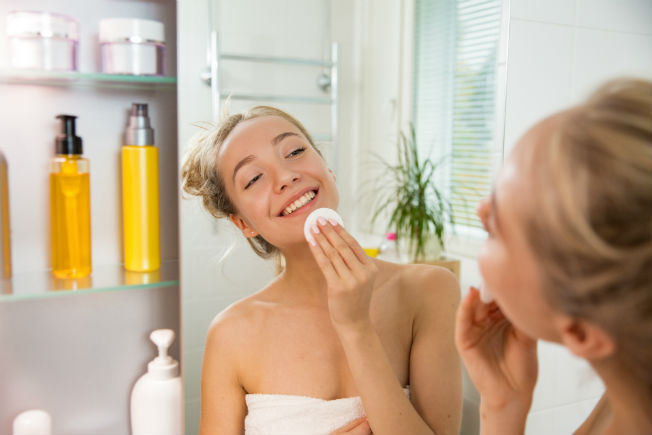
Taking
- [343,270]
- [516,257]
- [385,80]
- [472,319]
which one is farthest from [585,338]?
[385,80]

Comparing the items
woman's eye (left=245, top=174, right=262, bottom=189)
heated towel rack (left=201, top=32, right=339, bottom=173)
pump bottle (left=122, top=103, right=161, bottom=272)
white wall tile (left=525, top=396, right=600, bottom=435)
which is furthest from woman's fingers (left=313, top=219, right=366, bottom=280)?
white wall tile (left=525, top=396, right=600, bottom=435)

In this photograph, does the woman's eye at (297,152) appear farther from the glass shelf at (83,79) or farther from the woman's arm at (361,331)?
the glass shelf at (83,79)

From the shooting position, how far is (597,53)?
938mm

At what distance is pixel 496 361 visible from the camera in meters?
0.64

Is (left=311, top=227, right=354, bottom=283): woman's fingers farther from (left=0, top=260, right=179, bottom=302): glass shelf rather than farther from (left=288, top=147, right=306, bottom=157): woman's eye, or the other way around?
(left=0, top=260, right=179, bottom=302): glass shelf

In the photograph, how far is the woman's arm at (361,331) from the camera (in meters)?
0.74

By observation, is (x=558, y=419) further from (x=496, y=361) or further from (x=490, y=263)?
(x=490, y=263)

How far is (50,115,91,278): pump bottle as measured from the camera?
3.03 ft

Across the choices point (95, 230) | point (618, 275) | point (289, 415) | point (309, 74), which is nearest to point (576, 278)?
point (618, 275)

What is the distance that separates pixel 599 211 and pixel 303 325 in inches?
22.8

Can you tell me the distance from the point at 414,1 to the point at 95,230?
2.19 feet

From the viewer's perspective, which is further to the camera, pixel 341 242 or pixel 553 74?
pixel 553 74

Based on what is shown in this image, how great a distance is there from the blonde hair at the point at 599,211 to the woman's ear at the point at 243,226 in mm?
535

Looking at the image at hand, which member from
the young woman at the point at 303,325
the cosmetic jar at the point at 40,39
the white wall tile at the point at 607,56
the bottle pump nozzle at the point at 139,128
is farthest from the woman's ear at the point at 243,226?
the white wall tile at the point at 607,56
